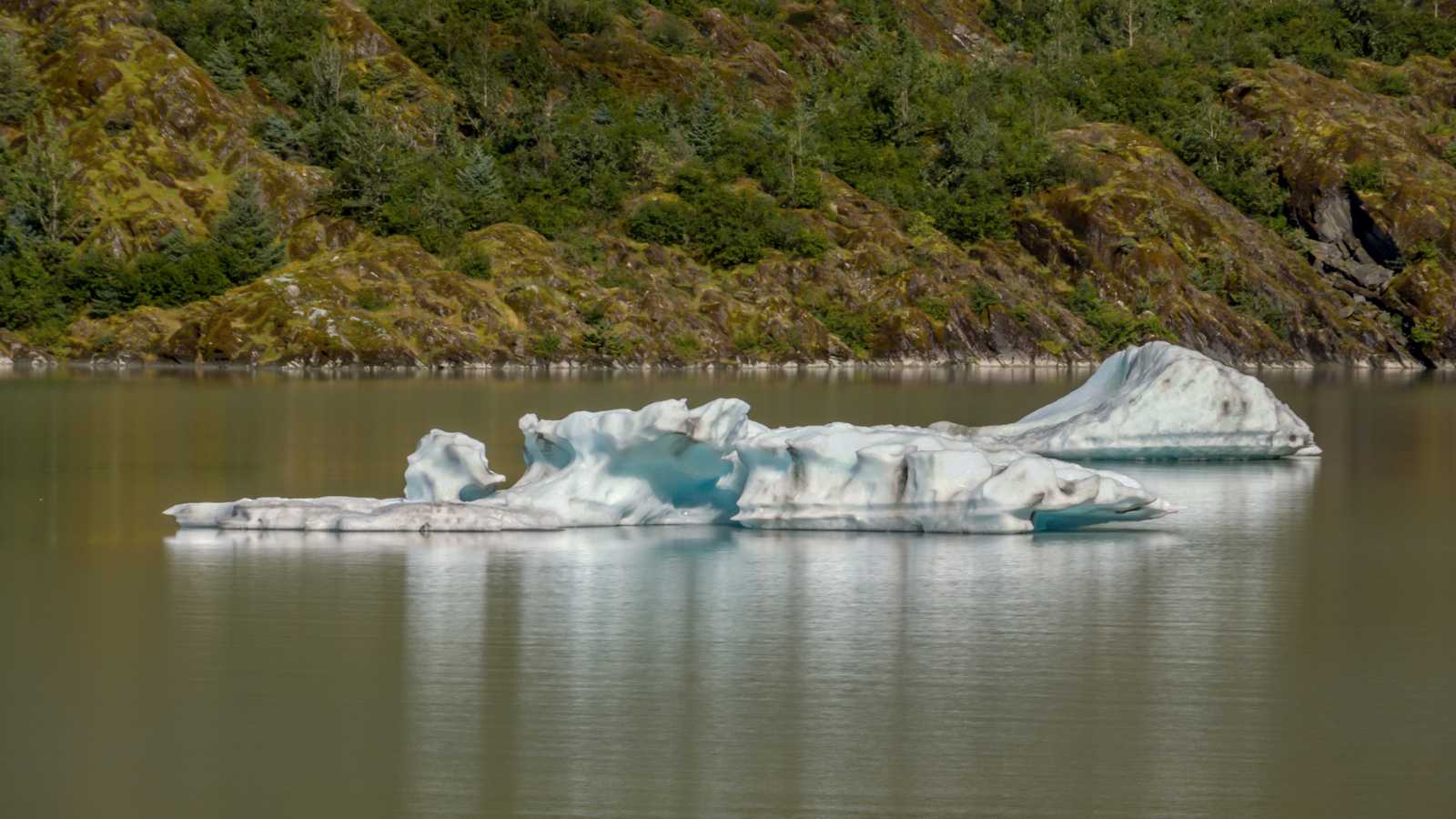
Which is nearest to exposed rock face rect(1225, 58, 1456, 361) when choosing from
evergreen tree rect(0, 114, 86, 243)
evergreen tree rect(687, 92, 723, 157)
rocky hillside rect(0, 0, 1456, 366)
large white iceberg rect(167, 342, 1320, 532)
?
rocky hillside rect(0, 0, 1456, 366)

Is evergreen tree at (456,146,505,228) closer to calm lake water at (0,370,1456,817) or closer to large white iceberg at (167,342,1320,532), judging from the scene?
calm lake water at (0,370,1456,817)

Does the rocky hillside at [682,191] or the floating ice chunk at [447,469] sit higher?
the rocky hillside at [682,191]

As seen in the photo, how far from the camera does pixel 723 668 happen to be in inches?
806

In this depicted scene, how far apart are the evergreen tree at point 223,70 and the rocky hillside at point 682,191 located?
249mm

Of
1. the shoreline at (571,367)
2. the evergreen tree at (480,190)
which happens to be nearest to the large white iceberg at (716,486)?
the shoreline at (571,367)

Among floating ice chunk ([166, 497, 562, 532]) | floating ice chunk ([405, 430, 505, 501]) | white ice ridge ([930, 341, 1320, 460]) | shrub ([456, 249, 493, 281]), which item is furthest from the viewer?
shrub ([456, 249, 493, 281])

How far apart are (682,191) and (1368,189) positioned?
6159 centimetres

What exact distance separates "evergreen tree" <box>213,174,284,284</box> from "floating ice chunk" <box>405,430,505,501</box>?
300 ft

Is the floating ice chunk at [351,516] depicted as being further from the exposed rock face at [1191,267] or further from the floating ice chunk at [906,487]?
the exposed rock face at [1191,267]

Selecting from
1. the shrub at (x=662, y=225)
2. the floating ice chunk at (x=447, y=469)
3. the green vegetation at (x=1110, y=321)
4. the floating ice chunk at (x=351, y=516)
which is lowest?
the floating ice chunk at (x=351, y=516)

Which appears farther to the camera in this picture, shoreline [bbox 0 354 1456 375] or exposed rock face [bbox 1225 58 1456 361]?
exposed rock face [bbox 1225 58 1456 361]

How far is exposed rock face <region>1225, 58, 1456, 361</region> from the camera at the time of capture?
15100 centimetres

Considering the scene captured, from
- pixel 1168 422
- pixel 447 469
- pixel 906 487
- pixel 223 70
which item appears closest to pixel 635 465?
pixel 447 469

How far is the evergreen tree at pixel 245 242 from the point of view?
121 metres
